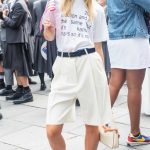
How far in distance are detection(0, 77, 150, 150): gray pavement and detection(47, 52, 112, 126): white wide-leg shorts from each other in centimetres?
102

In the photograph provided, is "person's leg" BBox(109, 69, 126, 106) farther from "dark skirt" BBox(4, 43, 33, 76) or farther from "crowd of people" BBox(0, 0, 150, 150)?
"dark skirt" BBox(4, 43, 33, 76)

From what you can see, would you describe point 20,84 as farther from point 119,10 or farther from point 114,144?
point 114,144

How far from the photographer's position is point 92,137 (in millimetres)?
Result: 3150

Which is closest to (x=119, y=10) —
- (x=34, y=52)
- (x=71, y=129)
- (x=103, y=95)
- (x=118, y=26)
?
(x=118, y=26)

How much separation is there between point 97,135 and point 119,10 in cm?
129

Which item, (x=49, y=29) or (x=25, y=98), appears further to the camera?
(x=25, y=98)

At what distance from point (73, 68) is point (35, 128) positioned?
6.68 feet

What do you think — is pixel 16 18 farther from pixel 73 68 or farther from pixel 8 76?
pixel 73 68

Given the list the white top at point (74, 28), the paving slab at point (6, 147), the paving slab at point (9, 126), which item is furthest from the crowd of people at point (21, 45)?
the white top at point (74, 28)

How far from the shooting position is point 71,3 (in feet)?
9.82

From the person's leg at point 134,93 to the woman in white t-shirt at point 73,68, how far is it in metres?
0.83

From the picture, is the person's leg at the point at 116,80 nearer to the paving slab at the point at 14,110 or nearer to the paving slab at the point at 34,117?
the paving slab at the point at 34,117

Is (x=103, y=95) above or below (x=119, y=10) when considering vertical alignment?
below

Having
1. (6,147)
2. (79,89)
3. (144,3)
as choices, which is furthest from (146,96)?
(79,89)
